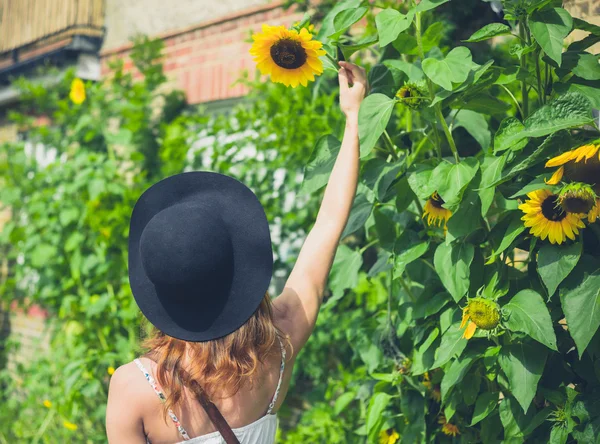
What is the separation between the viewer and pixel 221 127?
3988 mm

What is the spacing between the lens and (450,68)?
1.68m

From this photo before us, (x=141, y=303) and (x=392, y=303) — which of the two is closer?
(x=141, y=303)

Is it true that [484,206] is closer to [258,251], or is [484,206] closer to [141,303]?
[258,251]

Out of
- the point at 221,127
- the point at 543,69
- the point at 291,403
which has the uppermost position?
the point at 221,127

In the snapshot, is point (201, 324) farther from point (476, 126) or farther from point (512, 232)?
point (476, 126)

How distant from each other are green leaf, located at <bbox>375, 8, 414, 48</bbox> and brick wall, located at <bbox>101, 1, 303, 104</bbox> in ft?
8.28

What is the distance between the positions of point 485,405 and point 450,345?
217 mm

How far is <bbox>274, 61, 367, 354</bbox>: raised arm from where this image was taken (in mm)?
1892

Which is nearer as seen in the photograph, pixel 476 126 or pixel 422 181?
pixel 422 181

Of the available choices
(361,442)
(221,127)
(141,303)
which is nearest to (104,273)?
(221,127)

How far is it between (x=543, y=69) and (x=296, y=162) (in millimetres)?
1924

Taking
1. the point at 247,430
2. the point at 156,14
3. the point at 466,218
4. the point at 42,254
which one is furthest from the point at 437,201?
the point at 156,14

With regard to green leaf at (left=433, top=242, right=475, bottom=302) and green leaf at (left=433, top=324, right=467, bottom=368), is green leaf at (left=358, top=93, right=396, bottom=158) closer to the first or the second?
green leaf at (left=433, top=242, right=475, bottom=302)

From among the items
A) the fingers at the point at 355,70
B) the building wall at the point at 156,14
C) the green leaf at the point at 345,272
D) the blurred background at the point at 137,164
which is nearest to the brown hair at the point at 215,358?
the green leaf at the point at 345,272
